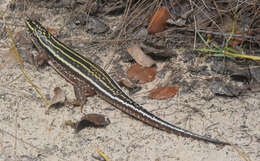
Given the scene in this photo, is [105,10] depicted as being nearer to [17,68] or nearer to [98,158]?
[17,68]

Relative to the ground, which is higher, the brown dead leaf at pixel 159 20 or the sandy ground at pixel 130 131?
the brown dead leaf at pixel 159 20

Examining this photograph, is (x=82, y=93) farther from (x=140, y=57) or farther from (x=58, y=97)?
(x=140, y=57)

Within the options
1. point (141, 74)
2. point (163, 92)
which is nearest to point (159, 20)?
point (141, 74)

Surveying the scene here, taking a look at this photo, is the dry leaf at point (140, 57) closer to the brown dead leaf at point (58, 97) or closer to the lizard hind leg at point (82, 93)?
the lizard hind leg at point (82, 93)

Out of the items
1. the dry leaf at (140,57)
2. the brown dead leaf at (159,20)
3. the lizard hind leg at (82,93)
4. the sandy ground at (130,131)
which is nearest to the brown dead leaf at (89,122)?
the sandy ground at (130,131)

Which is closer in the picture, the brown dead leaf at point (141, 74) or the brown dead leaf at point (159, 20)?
the brown dead leaf at point (141, 74)

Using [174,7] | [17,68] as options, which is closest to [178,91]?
[174,7]
